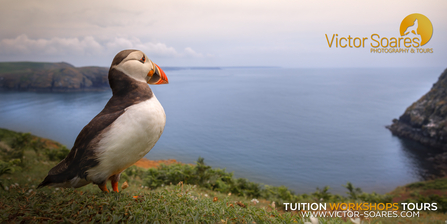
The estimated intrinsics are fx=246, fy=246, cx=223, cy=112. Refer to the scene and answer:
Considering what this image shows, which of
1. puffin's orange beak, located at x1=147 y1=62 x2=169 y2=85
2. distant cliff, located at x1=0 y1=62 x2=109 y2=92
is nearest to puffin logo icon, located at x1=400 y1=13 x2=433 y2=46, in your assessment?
puffin's orange beak, located at x1=147 y1=62 x2=169 y2=85

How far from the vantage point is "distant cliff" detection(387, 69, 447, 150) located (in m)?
15.8

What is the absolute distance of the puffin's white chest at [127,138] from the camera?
1.93m

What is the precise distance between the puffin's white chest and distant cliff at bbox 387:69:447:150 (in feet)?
63.9

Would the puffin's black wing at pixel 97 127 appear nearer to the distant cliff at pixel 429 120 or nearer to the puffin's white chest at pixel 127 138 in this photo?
the puffin's white chest at pixel 127 138

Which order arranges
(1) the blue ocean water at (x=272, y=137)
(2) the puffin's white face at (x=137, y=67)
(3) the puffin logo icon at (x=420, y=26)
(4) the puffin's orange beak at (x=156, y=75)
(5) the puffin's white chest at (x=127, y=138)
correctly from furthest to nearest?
1. (1) the blue ocean water at (x=272, y=137)
2. (3) the puffin logo icon at (x=420, y=26)
3. (4) the puffin's orange beak at (x=156, y=75)
4. (2) the puffin's white face at (x=137, y=67)
5. (5) the puffin's white chest at (x=127, y=138)

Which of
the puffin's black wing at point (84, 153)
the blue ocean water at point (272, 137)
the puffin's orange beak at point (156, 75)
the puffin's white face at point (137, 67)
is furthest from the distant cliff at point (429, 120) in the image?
the puffin's black wing at point (84, 153)

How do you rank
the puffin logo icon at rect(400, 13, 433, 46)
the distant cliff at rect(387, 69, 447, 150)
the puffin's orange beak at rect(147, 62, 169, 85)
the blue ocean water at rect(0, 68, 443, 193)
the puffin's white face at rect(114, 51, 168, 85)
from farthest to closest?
the distant cliff at rect(387, 69, 447, 150), the blue ocean water at rect(0, 68, 443, 193), the puffin logo icon at rect(400, 13, 433, 46), the puffin's orange beak at rect(147, 62, 169, 85), the puffin's white face at rect(114, 51, 168, 85)

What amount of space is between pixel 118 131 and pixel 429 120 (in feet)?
68.4

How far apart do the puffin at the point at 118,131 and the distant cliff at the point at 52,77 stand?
1205cm

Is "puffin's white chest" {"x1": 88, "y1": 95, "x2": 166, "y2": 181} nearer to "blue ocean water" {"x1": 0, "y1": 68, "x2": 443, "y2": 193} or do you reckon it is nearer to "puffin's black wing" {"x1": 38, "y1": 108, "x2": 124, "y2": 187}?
"puffin's black wing" {"x1": 38, "y1": 108, "x2": 124, "y2": 187}

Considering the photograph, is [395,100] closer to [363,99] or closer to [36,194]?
[363,99]

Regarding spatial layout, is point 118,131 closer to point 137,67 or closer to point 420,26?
point 137,67

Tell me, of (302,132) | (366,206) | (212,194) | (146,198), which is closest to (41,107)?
(212,194)

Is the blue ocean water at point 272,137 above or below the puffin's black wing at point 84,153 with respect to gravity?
below
